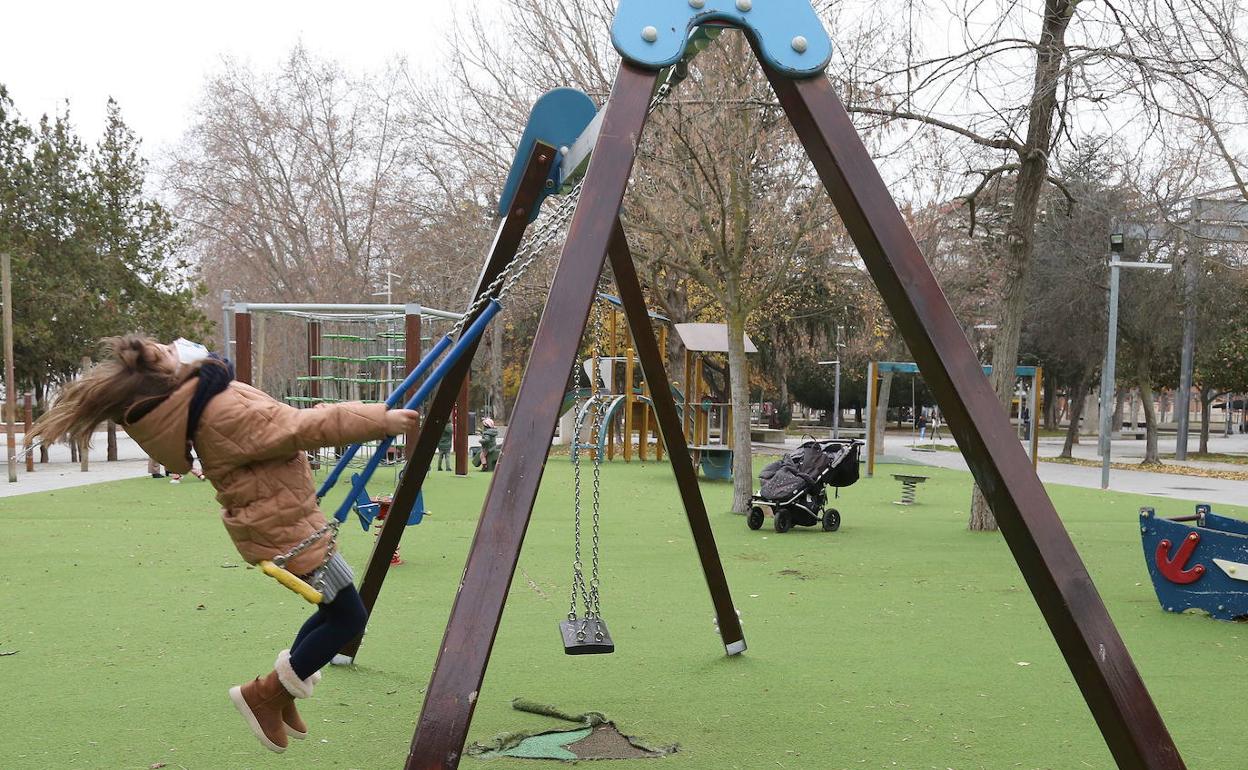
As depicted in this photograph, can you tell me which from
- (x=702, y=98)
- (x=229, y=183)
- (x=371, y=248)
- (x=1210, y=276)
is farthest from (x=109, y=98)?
(x=1210, y=276)

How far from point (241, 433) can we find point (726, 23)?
6.29 feet

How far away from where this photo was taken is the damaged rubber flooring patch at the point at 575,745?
388 cm

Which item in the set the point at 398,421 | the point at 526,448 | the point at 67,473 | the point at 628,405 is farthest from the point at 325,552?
the point at 628,405

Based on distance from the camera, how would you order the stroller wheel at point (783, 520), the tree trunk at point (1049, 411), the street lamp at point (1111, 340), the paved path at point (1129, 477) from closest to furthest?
the stroller wheel at point (783, 520) → the paved path at point (1129, 477) → the street lamp at point (1111, 340) → the tree trunk at point (1049, 411)

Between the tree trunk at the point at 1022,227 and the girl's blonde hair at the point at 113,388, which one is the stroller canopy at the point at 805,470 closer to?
the tree trunk at the point at 1022,227

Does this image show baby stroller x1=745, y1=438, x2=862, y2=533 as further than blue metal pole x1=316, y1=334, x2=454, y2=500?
Yes

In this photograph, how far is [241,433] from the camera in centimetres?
296

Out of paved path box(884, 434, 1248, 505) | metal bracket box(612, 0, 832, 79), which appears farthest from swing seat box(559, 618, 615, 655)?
paved path box(884, 434, 1248, 505)

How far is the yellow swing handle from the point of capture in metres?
2.97

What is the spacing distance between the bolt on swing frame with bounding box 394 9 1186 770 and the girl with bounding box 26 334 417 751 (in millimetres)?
466

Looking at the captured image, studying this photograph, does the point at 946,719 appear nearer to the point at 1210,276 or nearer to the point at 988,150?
the point at 988,150

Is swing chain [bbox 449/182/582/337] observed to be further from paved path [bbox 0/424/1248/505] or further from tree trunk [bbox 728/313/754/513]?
paved path [bbox 0/424/1248/505]

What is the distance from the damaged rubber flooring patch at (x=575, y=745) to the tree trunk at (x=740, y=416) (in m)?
7.99

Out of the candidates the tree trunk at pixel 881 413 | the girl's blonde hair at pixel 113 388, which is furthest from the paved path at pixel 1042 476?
the girl's blonde hair at pixel 113 388
